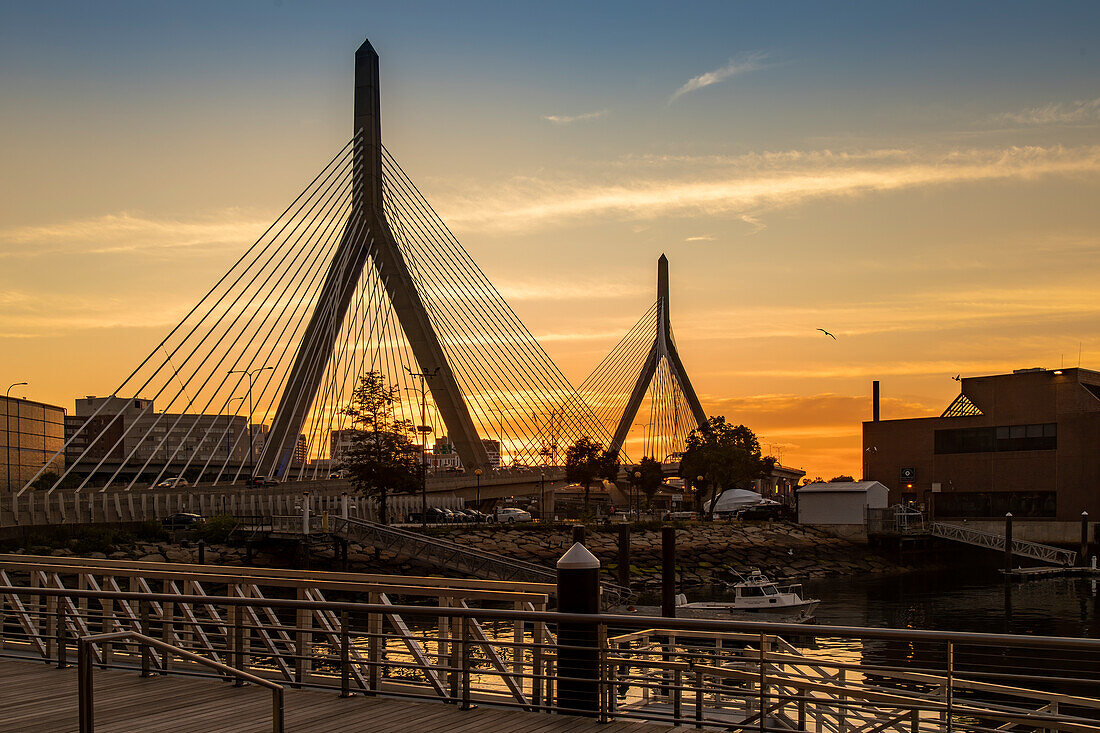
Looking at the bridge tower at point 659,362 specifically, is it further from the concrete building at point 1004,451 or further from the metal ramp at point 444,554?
the metal ramp at point 444,554

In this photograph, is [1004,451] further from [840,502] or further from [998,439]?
[840,502]

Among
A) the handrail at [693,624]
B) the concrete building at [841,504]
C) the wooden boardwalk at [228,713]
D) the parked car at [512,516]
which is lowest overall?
the parked car at [512,516]

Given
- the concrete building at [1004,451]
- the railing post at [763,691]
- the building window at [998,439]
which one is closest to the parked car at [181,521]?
the railing post at [763,691]

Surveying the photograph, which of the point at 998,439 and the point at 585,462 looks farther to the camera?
the point at 585,462

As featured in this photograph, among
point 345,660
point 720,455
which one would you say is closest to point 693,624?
point 345,660

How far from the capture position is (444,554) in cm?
5166

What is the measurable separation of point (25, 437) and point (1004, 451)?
79.1 metres

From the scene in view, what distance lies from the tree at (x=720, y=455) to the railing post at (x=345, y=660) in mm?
82894

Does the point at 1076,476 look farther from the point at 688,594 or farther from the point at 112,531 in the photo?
the point at 112,531

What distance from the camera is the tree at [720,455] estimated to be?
308ft

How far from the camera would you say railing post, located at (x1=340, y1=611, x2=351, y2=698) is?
1159 cm

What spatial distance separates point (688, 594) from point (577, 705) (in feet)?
153

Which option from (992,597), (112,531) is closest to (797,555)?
(992,597)

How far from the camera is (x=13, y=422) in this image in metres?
86.3
